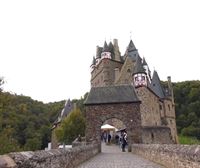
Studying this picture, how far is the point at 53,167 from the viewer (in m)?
7.41

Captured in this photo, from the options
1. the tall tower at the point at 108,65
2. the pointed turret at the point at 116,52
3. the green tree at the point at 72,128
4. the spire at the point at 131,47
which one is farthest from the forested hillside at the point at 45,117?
the spire at the point at 131,47

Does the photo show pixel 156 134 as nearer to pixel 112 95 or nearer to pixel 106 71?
pixel 112 95

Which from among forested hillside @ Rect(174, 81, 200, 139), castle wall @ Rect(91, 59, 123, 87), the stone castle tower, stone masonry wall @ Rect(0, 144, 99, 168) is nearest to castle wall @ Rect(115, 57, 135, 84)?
the stone castle tower

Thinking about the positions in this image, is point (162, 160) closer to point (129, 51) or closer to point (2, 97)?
point (2, 97)

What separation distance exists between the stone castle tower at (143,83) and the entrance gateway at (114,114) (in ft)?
42.7

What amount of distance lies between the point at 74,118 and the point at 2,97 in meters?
19.3

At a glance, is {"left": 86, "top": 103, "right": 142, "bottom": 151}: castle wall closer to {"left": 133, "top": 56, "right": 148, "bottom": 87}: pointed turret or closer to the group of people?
the group of people

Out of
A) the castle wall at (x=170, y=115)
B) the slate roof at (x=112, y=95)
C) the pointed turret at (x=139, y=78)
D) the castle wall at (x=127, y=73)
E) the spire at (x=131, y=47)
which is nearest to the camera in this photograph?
the slate roof at (x=112, y=95)

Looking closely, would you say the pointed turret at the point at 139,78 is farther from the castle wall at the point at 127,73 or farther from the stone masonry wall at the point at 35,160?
the stone masonry wall at the point at 35,160

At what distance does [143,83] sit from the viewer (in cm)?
4662

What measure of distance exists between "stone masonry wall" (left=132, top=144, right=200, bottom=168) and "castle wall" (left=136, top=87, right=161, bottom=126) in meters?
32.1

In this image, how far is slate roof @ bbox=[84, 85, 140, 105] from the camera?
26.6 metres

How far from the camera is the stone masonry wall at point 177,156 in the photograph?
6.49 metres

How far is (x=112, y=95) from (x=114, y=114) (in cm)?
206
